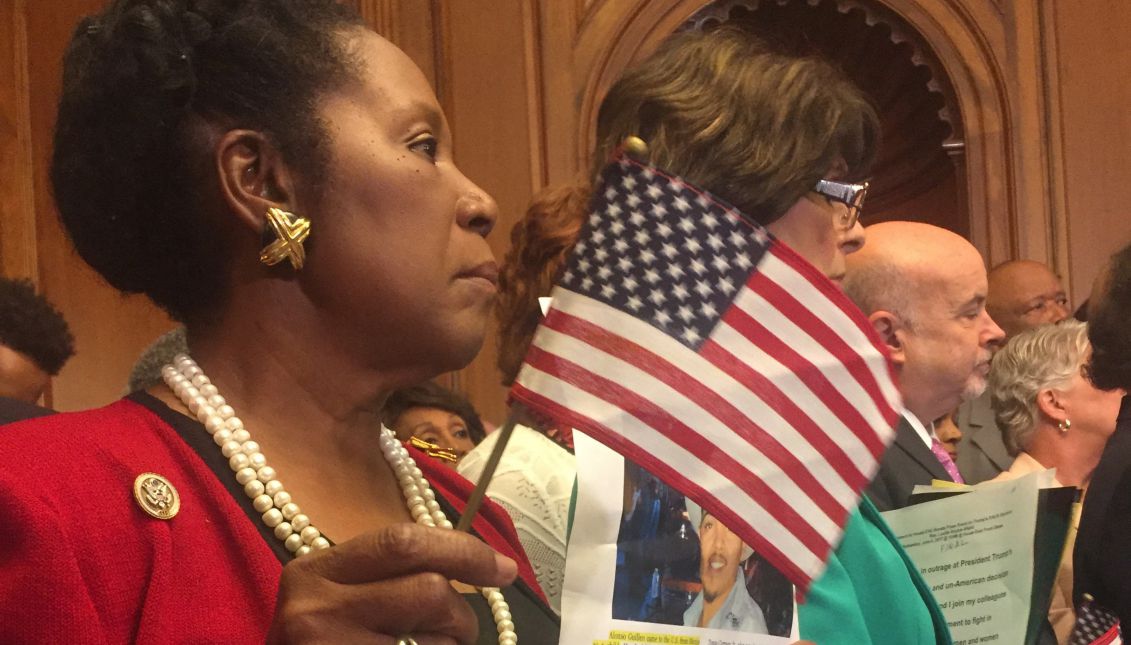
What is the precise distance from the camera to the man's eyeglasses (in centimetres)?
154

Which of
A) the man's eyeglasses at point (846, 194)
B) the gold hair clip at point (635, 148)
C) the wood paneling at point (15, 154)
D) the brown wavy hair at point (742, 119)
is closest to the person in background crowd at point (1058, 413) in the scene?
the man's eyeglasses at point (846, 194)

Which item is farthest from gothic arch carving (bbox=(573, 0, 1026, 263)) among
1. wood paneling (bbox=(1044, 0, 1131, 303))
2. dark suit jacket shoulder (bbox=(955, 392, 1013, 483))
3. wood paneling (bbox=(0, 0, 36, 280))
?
wood paneling (bbox=(0, 0, 36, 280))

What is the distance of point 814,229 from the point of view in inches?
60.5

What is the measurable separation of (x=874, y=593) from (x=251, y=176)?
0.82 m

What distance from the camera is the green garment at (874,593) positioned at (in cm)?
145

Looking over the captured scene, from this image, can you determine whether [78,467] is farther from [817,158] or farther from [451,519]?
[817,158]

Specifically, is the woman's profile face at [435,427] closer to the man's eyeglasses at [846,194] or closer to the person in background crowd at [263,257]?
the man's eyeglasses at [846,194]

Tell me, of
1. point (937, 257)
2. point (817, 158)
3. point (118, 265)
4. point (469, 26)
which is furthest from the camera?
point (469, 26)

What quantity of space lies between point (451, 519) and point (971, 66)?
4.47 meters

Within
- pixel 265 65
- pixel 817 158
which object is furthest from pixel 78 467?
pixel 817 158

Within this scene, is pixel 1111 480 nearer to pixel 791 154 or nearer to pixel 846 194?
pixel 846 194

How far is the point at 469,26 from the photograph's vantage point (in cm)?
512

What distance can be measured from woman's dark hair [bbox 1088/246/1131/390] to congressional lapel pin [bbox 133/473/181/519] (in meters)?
2.19

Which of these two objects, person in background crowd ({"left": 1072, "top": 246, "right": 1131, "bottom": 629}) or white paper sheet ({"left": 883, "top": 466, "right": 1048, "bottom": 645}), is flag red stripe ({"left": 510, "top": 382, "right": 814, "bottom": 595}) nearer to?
white paper sheet ({"left": 883, "top": 466, "right": 1048, "bottom": 645})
